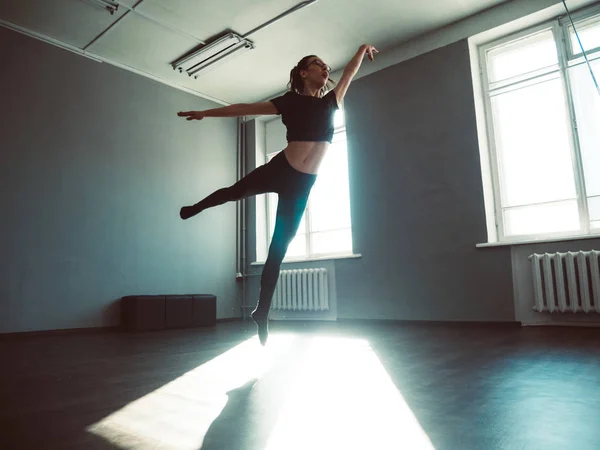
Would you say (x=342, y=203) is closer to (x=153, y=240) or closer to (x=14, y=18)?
(x=153, y=240)

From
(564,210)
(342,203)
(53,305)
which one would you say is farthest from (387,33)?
(53,305)

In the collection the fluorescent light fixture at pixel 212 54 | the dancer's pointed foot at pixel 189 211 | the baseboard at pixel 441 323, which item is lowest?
the baseboard at pixel 441 323

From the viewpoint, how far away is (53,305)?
445 cm

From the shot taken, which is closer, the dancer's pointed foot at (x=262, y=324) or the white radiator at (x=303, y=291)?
the dancer's pointed foot at (x=262, y=324)

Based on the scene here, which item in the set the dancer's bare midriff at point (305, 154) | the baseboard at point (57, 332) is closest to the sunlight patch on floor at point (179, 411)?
the dancer's bare midriff at point (305, 154)

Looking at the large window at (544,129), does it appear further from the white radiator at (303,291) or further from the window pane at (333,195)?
the white radiator at (303,291)

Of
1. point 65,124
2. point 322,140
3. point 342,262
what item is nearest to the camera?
point 322,140

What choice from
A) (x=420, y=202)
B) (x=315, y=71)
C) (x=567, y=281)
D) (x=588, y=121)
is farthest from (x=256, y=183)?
(x=588, y=121)

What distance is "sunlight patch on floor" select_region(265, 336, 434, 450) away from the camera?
3.37ft

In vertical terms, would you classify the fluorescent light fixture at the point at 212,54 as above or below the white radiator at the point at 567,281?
above

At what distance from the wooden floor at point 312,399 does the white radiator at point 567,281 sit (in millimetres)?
1121

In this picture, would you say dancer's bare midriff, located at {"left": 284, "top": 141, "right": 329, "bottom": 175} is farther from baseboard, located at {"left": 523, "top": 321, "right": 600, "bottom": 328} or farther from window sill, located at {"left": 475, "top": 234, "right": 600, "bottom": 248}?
baseboard, located at {"left": 523, "top": 321, "right": 600, "bottom": 328}

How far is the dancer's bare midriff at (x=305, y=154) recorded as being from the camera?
218 centimetres

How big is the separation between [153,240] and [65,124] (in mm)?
1623
